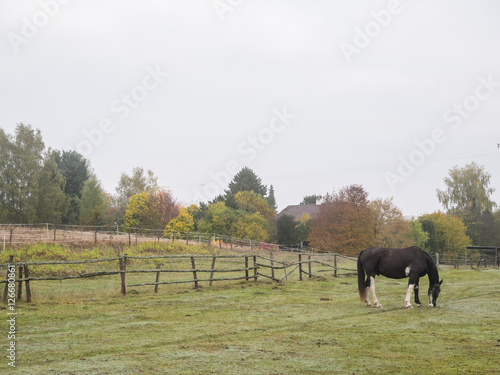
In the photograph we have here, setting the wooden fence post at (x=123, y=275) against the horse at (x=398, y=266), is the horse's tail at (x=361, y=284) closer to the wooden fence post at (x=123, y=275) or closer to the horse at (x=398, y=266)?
the horse at (x=398, y=266)

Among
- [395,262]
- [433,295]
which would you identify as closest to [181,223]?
[395,262]

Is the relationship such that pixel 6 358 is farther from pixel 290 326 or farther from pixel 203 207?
pixel 203 207

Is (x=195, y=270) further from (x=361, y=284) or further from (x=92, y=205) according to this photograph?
(x=92, y=205)

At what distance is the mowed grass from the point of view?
274 inches

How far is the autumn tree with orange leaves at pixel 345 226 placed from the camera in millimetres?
45312

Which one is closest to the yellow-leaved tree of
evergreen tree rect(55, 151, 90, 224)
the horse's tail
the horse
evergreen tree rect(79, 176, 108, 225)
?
evergreen tree rect(79, 176, 108, 225)

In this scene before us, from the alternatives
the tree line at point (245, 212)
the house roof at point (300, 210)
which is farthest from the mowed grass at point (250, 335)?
the house roof at point (300, 210)

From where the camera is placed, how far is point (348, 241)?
4488 cm

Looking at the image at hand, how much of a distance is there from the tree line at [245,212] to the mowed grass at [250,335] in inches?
1126

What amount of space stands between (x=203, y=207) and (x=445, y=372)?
204 ft

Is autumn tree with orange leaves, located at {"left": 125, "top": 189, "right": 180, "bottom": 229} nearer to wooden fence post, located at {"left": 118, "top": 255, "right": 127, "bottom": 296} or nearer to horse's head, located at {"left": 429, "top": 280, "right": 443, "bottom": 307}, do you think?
wooden fence post, located at {"left": 118, "top": 255, "right": 127, "bottom": 296}

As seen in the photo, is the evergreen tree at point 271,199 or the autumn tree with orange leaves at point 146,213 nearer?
the autumn tree with orange leaves at point 146,213

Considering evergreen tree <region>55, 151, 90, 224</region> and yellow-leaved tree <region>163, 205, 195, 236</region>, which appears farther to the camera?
evergreen tree <region>55, 151, 90, 224</region>

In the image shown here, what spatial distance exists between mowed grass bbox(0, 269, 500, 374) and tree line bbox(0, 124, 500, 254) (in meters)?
28.6
